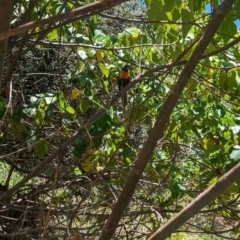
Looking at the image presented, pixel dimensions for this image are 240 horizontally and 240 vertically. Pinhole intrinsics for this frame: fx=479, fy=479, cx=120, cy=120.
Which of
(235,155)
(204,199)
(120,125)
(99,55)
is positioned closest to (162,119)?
(204,199)

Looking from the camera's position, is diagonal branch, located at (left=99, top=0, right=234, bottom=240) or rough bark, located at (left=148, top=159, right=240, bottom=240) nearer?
rough bark, located at (left=148, top=159, right=240, bottom=240)

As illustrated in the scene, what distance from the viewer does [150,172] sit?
2047 millimetres

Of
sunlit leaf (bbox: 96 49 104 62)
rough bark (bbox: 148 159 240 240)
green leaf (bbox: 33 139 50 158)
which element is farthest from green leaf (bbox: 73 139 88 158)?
rough bark (bbox: 148 159 240 240)

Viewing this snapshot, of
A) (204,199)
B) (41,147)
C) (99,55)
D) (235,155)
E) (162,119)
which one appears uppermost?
(99,55)

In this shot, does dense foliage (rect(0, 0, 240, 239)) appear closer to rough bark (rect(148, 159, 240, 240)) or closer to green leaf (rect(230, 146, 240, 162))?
green leaf (rect(230, 146, 240, 162))

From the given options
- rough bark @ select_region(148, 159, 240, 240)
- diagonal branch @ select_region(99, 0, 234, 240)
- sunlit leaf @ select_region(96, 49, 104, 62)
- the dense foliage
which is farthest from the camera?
sunlit leaf @ select_region(96, 49, 104, 62)

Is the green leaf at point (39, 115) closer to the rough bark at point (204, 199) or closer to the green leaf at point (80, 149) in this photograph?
the green leaf at point (80, 149)

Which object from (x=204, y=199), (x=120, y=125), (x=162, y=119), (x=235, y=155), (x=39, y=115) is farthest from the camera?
(x=39, y=115)

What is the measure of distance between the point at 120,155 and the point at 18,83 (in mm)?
1024

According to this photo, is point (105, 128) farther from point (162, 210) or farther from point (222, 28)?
point (222, 28)

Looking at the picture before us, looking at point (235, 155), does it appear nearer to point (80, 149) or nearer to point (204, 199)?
point (80, 149)

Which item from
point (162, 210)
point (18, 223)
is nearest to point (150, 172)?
point (162, 210)

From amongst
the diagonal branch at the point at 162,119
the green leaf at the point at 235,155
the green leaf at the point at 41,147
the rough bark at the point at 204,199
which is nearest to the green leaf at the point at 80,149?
the green leaf at the point at 41,147

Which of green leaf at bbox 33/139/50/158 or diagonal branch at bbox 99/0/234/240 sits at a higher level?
green leaf at bbox 33/139/50/158
